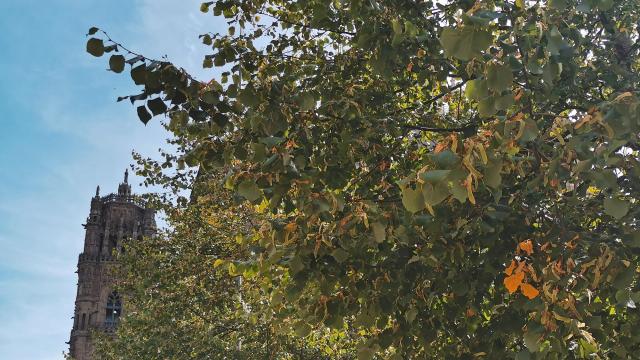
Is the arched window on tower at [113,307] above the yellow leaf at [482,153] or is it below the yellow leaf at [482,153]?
above

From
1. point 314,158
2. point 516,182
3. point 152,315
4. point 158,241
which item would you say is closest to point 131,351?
point 152,315

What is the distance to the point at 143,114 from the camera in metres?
4.24

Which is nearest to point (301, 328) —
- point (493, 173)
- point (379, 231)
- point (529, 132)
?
point (379, 231)

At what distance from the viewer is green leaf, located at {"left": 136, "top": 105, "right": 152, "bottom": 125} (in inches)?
166

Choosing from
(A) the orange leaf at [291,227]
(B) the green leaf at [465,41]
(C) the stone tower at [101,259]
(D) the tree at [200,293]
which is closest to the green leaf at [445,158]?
(B) the green leaf at [465,41]

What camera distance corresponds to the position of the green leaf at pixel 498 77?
3533 mm

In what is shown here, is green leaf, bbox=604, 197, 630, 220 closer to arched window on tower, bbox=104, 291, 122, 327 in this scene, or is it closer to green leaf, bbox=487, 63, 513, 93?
green leaf, bbox=487, 63, 513, 93

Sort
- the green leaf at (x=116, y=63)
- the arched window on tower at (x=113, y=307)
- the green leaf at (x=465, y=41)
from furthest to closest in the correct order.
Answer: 1. the arched window on tower at (x=113, y=307)
2. the green leaf at (x=116, y=63)
3. the green leaf at (x=465, y=41)

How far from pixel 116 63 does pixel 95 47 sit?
0.63ft

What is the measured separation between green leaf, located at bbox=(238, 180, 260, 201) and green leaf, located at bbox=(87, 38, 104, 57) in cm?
142

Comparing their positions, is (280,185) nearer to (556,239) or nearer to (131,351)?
(556,239)

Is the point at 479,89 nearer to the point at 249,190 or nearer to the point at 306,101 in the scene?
the point at 306,101

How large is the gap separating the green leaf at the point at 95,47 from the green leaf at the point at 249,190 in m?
1.42

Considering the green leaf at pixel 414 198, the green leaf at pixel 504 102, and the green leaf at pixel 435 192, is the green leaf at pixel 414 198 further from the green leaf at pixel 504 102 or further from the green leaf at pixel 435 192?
the green leaf at pixel 504 102
